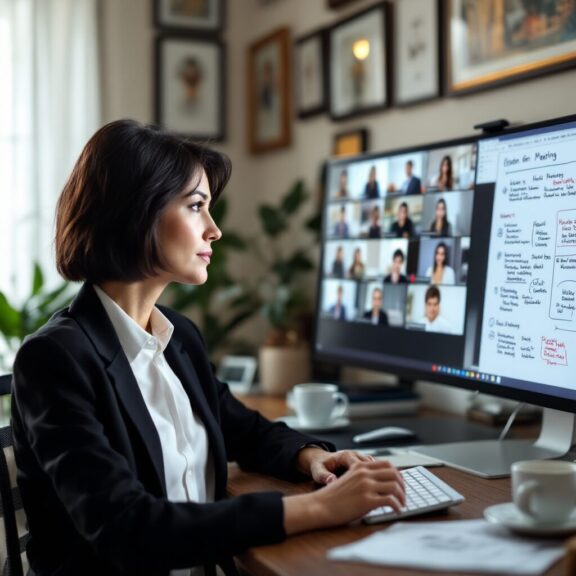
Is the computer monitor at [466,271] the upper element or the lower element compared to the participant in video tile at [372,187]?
lower

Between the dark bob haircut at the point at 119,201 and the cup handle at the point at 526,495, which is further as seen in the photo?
the dark bob haircut at the point at 119,201

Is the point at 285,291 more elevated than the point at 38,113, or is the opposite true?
the point at 38,113

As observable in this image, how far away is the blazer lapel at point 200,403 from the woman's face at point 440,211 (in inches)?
23.0

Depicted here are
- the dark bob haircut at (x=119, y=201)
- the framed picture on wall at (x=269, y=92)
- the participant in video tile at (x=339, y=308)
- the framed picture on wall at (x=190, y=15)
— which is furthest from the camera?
the framed picture on wall at (x=190, y=15)

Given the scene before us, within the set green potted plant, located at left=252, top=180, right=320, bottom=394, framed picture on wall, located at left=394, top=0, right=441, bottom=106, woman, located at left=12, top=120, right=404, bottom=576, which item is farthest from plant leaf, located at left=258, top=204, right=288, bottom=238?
woman, located at left=12, top=120, right=404, bottom=576

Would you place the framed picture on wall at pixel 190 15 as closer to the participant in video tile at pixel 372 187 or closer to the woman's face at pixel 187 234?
the participant in video tile at pixel 372 187

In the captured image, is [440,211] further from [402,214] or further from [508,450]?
[508,450]

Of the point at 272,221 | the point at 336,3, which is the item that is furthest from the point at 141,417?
the point at 336,3

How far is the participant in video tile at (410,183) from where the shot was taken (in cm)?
174

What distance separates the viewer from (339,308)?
1.97 metres

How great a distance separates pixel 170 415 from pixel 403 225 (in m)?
0.70

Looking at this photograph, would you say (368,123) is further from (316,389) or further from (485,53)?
(316,389)

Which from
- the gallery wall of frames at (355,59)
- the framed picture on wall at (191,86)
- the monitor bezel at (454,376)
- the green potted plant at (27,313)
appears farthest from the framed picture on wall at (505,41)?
the green potted plant at (27,313)

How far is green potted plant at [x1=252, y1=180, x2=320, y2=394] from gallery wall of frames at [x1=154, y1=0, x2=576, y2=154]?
291 mm
